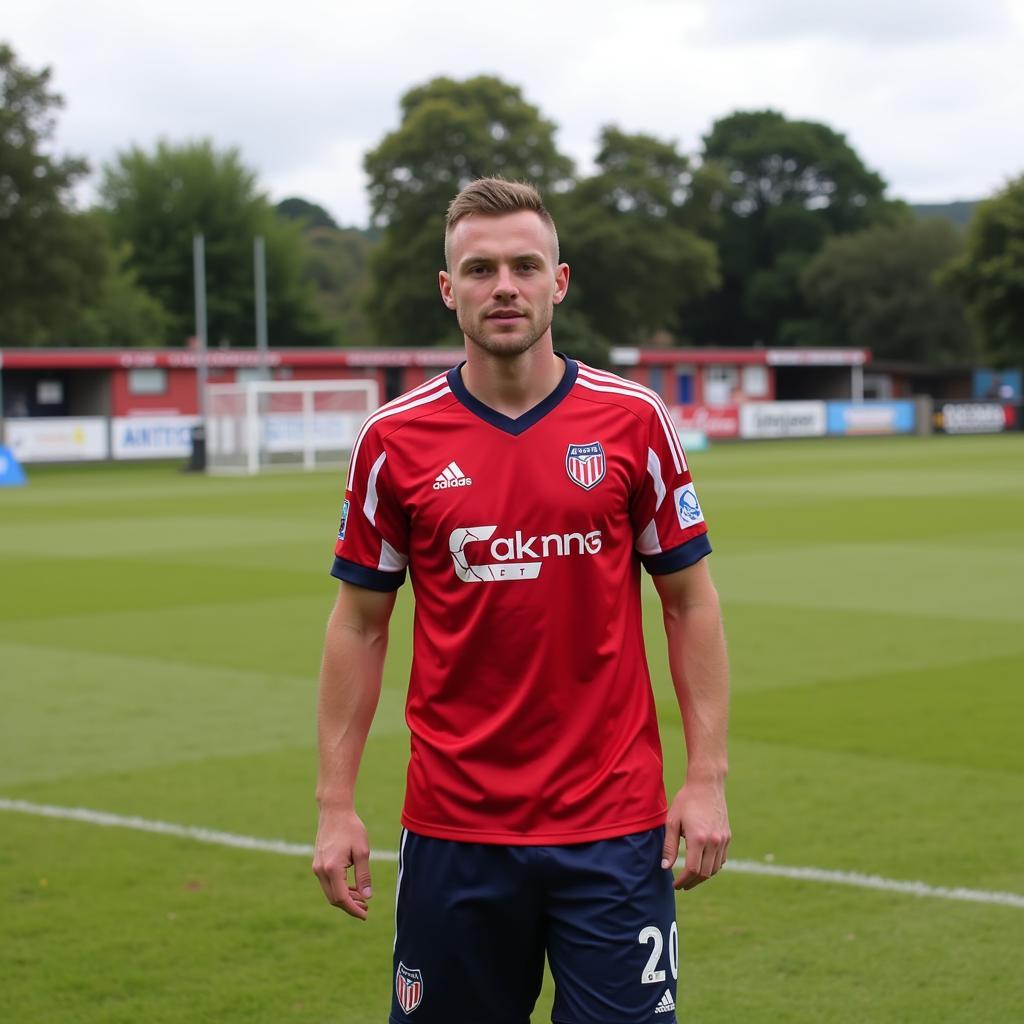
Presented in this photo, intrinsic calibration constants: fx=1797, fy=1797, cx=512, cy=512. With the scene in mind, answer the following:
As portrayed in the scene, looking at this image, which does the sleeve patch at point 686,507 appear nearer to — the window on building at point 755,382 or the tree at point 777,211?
the window on building at point 755,382

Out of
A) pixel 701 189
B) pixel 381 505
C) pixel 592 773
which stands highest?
pixel 701 189

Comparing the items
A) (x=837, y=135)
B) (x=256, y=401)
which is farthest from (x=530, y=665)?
(x=837, y=135)

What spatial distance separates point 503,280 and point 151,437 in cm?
4979

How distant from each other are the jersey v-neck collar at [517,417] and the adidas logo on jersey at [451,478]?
0.39ft

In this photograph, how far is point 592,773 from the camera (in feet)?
11.9

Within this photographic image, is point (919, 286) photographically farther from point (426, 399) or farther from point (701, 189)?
point (426, 399)

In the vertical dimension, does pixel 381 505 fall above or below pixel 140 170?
below

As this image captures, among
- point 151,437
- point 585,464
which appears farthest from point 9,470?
point 585,464

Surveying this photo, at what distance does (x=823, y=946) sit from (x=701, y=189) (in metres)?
79.0

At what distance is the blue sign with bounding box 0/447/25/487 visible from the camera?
137 ft

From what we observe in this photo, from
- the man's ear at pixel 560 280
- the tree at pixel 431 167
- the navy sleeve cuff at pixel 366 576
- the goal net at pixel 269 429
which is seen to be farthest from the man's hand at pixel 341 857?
the tree at pixel 431 167

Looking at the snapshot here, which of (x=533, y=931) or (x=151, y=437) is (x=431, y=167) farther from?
(x=533, y=931)

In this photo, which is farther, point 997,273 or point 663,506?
point 997,273

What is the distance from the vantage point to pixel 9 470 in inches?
1652
